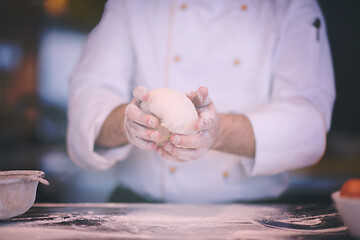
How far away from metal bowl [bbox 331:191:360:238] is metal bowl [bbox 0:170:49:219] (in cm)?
66

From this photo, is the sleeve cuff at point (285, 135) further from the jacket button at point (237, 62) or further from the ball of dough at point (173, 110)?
the ball of dough at point (173, 110)

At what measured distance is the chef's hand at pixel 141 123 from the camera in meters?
0.79

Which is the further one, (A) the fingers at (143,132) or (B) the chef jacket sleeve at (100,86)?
(B) the chef jacket sleeve at (100,86)

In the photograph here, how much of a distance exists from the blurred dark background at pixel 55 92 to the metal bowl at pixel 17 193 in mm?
1629

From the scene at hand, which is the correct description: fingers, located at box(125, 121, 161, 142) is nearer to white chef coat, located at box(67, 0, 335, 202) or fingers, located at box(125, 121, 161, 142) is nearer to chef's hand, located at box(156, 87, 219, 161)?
chef's hand, located at box(156, 87, 219, 161)

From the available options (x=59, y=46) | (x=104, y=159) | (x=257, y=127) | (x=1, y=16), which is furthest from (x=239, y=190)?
(x=1, y=16)

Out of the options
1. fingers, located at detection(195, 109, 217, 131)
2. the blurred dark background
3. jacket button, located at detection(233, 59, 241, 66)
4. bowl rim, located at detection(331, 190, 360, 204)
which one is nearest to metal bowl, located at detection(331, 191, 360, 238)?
bowl rim, located at detection(331, 190, 360, 204)

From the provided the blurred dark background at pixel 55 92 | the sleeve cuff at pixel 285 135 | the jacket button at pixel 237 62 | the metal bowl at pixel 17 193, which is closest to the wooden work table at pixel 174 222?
the metal bowl at pixel 17 193

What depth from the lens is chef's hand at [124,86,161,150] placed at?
2.59 feet

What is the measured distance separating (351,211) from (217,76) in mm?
611

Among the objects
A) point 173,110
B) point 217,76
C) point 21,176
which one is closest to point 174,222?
point 173,110

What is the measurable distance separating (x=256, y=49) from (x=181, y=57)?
0.26 meters

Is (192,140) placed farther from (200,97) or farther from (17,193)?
(17,193)

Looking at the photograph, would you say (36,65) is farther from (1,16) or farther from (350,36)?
(350,36)
